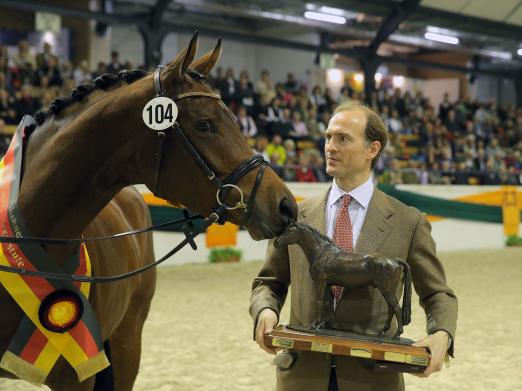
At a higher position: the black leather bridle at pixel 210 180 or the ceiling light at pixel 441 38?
the ceiling light at pixel 441 38

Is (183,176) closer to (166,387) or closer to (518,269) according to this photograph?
(166,387)

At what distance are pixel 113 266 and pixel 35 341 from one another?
50cm

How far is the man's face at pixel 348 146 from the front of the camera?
1.94 m

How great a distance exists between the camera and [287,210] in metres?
1.85

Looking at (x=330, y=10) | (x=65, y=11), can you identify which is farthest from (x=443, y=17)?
(x=65, y=11)

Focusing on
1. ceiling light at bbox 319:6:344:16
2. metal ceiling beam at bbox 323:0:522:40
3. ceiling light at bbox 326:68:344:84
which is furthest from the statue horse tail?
ceiling light at bbox 326:68:344:84

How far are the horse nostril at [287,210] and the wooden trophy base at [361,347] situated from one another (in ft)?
1.06

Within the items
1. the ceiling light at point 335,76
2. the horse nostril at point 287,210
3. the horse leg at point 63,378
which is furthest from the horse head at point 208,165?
the ceiling light at point 335,76

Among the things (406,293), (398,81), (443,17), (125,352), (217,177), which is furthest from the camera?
(398,81)

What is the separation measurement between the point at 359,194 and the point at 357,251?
0.18 metres

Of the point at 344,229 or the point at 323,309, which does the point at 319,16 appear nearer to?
the point at 344,229

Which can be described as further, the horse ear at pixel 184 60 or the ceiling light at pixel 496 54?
the ceiling light at pixel 496 54

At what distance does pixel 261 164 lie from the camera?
1910 mm

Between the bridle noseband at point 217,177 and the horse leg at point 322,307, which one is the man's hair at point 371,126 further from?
the horse leg at point 322,307
